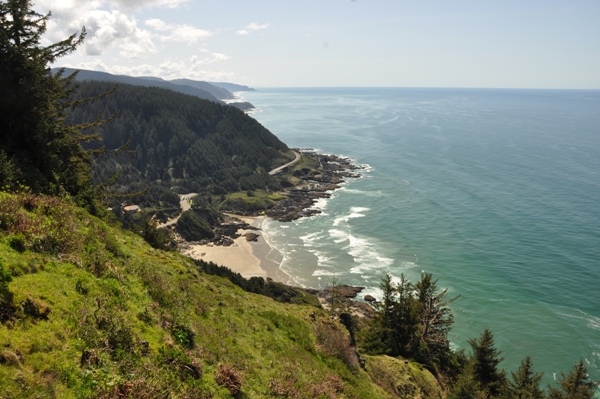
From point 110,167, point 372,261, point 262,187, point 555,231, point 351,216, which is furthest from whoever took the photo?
point 110,167

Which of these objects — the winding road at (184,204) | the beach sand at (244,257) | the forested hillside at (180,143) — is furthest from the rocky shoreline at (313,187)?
the winding road at (184,204)

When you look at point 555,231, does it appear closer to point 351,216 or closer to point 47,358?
point 351,216

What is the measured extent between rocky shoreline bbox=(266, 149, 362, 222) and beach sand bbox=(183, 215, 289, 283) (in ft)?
52.5

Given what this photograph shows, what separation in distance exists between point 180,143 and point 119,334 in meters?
166

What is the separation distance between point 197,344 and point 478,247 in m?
73.5

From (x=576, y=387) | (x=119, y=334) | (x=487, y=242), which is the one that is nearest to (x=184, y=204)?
(x=487, y=242)

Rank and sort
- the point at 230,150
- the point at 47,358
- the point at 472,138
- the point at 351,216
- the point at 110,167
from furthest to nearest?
1. the point at 472,138
2. the point at 230,150
3. the point at 110,167
4. the point at 351,216
5. the point at 47,358

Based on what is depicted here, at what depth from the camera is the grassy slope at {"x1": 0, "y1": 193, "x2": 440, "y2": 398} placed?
874cm

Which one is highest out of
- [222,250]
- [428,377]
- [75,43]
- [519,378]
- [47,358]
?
[75,43]

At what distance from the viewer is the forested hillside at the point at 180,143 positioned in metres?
141

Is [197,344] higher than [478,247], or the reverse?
[197,344]

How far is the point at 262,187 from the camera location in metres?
132

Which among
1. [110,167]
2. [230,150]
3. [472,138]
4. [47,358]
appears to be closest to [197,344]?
[47,358]

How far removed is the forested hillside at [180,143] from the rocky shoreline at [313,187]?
1310 cm
